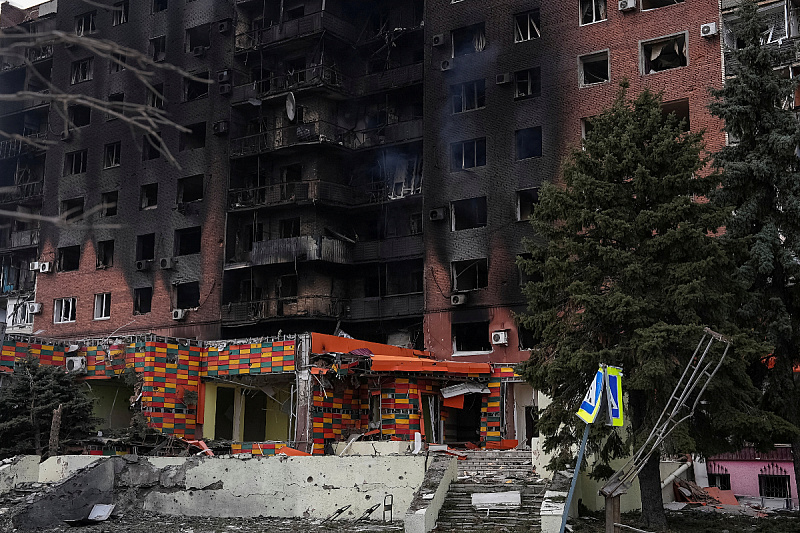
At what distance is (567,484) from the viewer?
21891mm

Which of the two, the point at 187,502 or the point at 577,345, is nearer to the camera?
the point at 577,345

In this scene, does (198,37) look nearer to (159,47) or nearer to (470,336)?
(159,47)

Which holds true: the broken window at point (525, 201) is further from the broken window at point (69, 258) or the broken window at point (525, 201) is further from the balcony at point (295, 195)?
the broken window at point (69, 258)

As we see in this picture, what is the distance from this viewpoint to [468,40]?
1625 inches

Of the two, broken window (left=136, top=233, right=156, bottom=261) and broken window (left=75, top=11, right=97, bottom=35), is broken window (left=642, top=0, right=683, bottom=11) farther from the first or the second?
broken window (left=75, top=11, right=97, bottom=35)

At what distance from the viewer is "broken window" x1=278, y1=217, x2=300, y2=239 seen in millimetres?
43688

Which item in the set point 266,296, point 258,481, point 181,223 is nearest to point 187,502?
point 258,481

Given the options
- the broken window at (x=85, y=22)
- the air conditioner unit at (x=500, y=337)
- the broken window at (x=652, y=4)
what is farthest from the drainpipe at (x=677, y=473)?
the broken window at (x=85, y=22)

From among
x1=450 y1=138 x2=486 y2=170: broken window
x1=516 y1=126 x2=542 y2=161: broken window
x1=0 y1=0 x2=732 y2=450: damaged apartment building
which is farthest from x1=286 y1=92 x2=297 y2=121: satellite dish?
x1=516 y1=126 x2=542 y2=161: broken window

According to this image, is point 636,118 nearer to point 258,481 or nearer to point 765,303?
point 765,303

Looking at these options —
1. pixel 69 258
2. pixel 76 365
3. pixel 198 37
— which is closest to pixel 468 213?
pixel 76 365

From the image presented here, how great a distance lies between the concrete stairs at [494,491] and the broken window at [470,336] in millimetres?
12483

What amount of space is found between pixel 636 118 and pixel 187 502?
17744 mm

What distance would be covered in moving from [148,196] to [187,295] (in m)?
6.42
